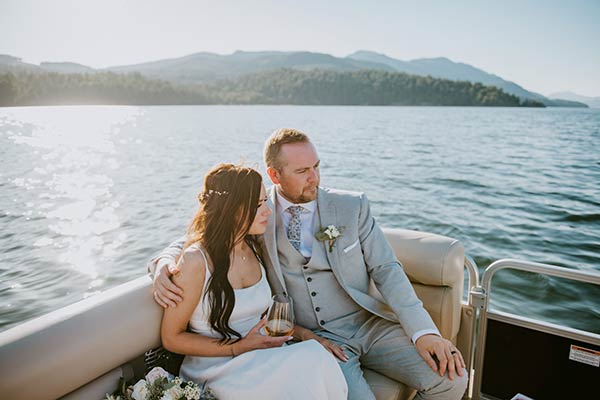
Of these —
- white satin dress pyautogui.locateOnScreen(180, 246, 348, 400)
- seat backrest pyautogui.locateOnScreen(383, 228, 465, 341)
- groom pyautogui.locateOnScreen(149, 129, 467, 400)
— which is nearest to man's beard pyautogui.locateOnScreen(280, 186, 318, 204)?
groom pyautogui.locateOnScreen(149, 129, 467, 400)

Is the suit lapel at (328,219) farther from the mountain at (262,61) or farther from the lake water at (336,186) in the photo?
the mountain at (262,61)

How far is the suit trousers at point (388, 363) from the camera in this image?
222cm

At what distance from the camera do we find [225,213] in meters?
2.24

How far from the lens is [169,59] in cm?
14325

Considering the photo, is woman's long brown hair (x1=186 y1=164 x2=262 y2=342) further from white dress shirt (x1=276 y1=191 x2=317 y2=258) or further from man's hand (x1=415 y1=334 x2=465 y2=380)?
man's hand (x1=415 y1=334 x2=465 y2=380)

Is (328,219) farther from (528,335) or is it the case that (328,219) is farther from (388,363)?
(528,335)

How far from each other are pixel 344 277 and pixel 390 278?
0.27 metres

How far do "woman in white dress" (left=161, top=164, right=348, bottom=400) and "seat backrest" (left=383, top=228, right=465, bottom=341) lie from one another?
0.72 meters

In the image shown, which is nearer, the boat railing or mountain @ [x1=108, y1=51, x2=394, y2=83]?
Result: the boat railing

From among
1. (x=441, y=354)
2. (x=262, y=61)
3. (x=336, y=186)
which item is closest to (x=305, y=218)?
(x=441, y=354)

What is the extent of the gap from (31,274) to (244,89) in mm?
71242

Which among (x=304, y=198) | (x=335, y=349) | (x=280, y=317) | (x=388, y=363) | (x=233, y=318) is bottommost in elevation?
(x=388, y=363)

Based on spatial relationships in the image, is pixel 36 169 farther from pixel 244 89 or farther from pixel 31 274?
pixel 244 89

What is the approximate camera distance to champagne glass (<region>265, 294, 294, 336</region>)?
1.92 meters
